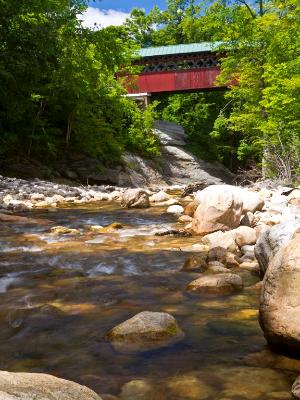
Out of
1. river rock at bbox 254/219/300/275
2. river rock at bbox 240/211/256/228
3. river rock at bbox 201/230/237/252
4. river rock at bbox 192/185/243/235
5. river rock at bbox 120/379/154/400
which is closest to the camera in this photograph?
river rock at bbox 120/379/154/400

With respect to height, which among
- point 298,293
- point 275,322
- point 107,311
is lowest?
point 107,311

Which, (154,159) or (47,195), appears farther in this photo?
(154,159)

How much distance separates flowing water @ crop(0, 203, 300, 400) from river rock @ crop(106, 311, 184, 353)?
3.4 inches

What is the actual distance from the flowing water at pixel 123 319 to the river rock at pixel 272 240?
0.26 metres

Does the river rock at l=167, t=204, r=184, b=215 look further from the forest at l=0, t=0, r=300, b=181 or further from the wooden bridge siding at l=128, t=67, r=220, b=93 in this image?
the wooden bridge siding at l=128, t=67, r=220, b=93

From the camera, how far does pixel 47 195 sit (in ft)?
48.1

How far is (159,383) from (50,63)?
17652 mm

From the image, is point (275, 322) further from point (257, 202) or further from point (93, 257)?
point (257, 202)

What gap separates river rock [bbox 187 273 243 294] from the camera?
4465 mm

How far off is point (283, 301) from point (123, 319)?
1446mm

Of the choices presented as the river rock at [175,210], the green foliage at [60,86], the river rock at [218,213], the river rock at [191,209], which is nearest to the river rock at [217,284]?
the river rock at [218,213]

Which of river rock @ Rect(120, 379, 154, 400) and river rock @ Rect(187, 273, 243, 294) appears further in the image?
river rock @ Rect(187, 273, 243, 294)

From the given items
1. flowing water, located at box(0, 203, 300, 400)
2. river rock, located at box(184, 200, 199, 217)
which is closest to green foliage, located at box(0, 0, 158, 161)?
river rock, located at box(184, 200, 199, 217)

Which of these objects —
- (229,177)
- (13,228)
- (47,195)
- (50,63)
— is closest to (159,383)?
(13,228)
